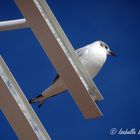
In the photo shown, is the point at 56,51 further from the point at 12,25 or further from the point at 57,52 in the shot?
the point at 12,25

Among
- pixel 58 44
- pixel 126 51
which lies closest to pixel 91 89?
pixel 58 44

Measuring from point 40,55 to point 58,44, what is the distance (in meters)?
1.73

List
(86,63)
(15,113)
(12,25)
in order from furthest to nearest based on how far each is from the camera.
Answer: (86,63) < (12,25) < (15,113)

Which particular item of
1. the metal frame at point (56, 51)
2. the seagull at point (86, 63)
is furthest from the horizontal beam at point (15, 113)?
the seagull at point (86, 63)

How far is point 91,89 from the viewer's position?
83 cm

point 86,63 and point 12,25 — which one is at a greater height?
point 12,25

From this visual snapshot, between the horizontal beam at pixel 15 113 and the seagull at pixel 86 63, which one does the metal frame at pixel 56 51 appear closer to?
the horizontal beam at pixel 15 113

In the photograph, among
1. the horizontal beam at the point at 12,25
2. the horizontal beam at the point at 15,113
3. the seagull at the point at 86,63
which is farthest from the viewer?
the seagull at the point at 86,63

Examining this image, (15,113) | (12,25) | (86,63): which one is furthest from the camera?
(86,63)

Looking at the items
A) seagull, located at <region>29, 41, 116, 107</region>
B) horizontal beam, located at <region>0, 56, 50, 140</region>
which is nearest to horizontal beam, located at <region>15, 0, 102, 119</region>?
horizontal beam, located at <region>0, 56, 50, 140</region>

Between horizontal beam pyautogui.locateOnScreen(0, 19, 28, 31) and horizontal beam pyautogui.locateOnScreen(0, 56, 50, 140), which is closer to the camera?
horizontal beam pyautogui.locateOnScreen(0, 56, 50, 140)

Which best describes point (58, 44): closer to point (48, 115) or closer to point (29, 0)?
point (29, 0)

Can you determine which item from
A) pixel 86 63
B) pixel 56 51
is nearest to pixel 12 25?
pixel 56 51

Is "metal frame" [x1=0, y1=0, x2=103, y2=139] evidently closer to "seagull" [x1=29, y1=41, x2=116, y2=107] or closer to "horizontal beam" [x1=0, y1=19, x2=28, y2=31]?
"horizontal beam" [x1=0, y1=19, x2=28, y2=31]
